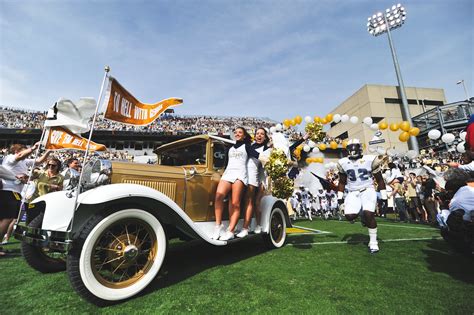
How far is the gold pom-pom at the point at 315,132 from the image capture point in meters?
5.39

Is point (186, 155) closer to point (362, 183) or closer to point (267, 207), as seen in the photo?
point (267, 207)

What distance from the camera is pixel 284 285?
2596 millimetres

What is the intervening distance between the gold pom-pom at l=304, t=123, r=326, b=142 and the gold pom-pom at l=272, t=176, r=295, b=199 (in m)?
1.31

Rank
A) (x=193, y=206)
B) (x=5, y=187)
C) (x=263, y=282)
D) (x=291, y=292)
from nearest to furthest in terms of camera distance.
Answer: (x=291, y=292)
(x=263, y=282)
(x=193, y=206)
(x=5, y=187)

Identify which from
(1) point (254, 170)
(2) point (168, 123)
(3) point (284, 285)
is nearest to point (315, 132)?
(1) point (254, 170)

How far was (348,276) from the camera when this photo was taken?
2861 mm

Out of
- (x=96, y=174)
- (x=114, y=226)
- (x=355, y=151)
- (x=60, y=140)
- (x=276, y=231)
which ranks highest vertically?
(x=60, y=140)

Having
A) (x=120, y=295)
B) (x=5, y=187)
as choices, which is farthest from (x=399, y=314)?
(x=5, y=187)

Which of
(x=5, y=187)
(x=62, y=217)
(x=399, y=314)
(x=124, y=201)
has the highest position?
(x=5, y=187)

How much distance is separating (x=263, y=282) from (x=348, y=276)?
42.9 inches

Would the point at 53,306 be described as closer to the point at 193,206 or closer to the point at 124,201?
the point at 124,201

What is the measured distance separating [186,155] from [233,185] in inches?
41.1

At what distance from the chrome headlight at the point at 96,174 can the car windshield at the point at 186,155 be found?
143 cm

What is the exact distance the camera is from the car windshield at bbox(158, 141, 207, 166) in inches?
155
